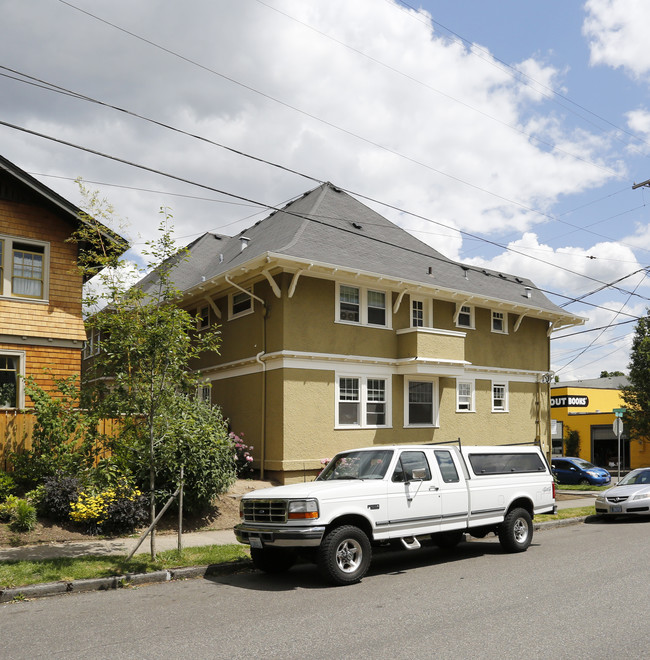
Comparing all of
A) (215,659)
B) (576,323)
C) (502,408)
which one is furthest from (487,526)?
(576,323)

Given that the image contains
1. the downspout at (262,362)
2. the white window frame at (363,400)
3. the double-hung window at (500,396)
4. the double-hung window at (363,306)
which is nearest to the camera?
the downspout at (262,362)

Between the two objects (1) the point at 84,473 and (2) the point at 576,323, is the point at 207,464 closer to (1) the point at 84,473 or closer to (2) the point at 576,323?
(1) the point at 84,473

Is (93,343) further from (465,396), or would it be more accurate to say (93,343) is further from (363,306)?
(465,396)

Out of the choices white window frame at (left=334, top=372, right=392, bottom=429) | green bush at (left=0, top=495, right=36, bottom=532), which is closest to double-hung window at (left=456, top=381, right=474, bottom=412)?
white window frame at (left=334, top=372, right=392, bottom=429)

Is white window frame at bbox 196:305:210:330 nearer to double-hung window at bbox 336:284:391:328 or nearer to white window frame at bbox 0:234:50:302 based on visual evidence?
double-hung window at bbox 336:284:391:328

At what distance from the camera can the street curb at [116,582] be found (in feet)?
28.1

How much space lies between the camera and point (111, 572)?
31.4ft

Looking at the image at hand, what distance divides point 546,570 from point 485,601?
2408mm

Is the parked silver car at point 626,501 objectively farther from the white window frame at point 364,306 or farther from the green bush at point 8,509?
the green bush at point 8,509

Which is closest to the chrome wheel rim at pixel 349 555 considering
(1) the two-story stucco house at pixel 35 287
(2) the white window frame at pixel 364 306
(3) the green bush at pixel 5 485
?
(3) the green bush at pixel 5 485

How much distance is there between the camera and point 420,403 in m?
21.7

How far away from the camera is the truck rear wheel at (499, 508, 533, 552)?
38.5ft

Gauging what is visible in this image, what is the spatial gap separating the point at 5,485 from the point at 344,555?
7.52 m

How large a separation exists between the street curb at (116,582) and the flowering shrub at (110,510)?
3.15 m
